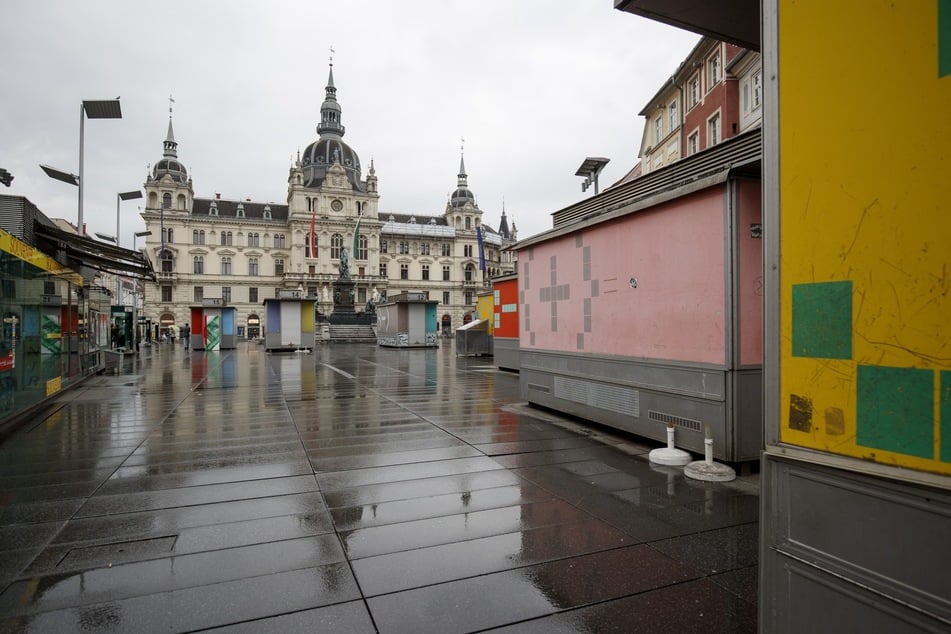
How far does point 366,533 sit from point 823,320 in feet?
10.9

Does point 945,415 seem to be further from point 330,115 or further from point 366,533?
point 330,115

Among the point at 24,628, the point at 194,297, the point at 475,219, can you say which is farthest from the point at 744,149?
the point at 475,219

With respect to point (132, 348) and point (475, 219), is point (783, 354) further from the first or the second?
point (475, 219)

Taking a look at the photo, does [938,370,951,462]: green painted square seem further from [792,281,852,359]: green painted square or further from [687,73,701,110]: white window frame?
[687,73,701,110]: white window frame

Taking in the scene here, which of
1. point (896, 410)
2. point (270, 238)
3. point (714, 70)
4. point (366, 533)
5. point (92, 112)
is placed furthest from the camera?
point (270, 238)

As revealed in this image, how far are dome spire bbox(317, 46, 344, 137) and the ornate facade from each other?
0.16m

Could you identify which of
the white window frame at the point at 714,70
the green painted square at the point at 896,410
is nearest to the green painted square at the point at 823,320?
the green painted square at the point at 896,410

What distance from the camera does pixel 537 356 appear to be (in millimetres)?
9594

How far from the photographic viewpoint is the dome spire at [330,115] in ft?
283

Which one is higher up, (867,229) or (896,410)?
(867,229)

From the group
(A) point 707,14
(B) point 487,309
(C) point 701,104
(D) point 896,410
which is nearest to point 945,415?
(D) point 896,410

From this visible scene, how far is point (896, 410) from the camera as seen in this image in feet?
6.08

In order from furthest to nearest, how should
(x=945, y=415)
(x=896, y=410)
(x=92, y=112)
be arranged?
(x=92, y=112)
(x=896, y=410)
(x=945, y=415)

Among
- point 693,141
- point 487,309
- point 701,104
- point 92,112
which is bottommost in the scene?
point 487,309
